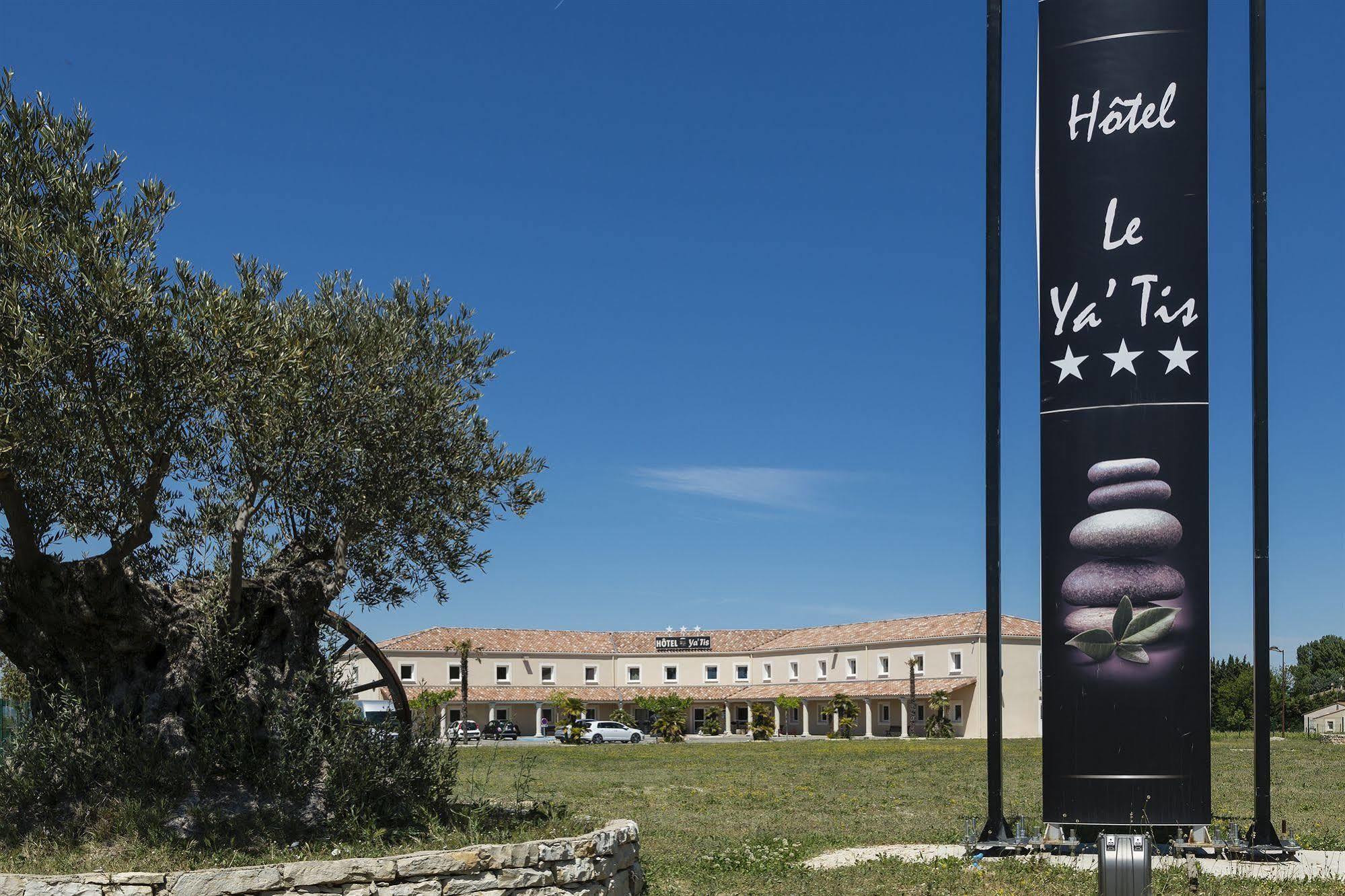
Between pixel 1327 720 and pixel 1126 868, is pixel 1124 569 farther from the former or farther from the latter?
pixel 1327 720

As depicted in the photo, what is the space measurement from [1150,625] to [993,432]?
2894mm

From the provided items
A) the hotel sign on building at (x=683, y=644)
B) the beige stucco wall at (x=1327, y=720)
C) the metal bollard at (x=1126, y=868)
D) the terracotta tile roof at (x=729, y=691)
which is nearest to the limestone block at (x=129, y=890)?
the metal bollard at (x=1126, y=868)

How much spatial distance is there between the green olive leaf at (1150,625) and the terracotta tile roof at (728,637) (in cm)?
5010

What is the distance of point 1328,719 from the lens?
7906 centimetres

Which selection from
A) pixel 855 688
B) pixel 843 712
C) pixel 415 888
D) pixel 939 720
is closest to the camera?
pixel 415 888

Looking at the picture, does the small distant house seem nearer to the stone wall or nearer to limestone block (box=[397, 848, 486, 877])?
the stone wall

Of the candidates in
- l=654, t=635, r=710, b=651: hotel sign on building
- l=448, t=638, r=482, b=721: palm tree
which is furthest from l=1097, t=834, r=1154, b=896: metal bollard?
l=654, t=635, r=710, b=651: hotel sign on building

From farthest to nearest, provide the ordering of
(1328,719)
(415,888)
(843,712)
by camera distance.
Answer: (1328,719)
(843,712)
(415,888)

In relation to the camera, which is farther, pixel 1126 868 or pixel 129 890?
pixel 1126 868

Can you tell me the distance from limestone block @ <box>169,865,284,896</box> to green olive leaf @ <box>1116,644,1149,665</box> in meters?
9.57

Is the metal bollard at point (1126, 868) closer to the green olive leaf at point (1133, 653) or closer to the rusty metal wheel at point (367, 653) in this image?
the green olive leaf at point (1133, 653)

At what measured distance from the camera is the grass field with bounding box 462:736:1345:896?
12.8 m

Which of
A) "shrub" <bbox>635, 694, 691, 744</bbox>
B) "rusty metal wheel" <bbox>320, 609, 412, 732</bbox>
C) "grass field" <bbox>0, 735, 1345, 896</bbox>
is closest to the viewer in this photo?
"grass field" <bbox>0, 735, 1345, 896</bbox>

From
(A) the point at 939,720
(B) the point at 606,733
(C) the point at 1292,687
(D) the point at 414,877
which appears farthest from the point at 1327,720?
(D) the point at 414,877
